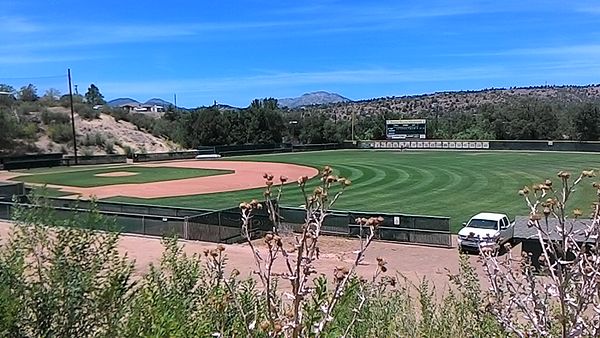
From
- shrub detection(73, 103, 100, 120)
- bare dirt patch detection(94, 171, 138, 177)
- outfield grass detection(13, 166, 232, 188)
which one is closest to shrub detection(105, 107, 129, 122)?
shrub detection(73, 103, 100, 120)

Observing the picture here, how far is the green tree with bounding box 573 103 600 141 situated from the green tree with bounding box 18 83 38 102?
293ft

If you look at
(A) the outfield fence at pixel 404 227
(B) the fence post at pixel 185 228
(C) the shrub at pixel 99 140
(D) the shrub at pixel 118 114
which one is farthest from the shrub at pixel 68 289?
(D) the shrub at pixel 118 114

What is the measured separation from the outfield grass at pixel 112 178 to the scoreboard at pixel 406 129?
4628cm

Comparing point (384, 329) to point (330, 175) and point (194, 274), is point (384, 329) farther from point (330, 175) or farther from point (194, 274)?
point (330, 175)

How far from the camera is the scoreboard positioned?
10101 cm

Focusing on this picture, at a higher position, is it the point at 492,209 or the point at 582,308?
the point at 582,308

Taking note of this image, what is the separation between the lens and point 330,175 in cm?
289

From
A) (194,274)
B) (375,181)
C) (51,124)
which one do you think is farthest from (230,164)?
(194,274)

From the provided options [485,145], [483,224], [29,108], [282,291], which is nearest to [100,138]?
[29,108]

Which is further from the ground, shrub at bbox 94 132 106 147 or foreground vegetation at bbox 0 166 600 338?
foreground vegetation at bbox 0 166 600 338

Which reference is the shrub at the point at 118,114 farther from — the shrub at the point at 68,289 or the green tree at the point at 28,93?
the shrub at the point at 68,289

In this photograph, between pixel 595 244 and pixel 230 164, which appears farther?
pixel 230 164

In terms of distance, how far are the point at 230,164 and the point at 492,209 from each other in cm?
3887

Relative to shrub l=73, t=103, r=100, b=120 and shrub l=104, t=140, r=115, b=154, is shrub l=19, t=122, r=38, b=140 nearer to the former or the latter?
shrub l=104, t=140, r=115, b=154
